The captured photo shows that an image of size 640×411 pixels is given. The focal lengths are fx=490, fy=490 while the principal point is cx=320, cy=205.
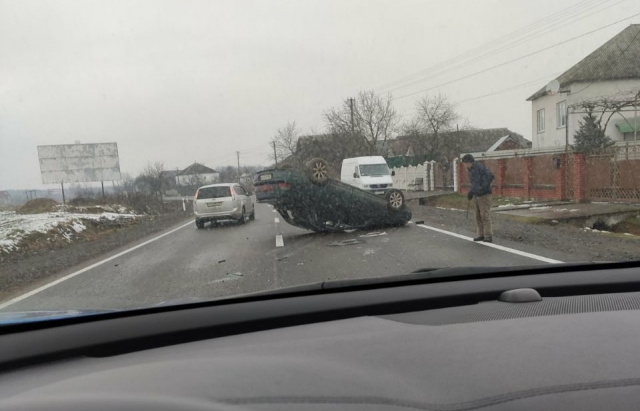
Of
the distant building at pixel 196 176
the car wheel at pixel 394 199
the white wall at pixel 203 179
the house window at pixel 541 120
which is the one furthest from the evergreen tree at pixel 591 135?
the distant building at pixel 196 176

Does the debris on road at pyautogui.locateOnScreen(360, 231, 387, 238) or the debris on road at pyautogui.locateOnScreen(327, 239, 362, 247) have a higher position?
the debris on road at pyautogui.locateOnScreen(327, 239, 362, 247)

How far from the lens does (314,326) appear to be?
2.67m

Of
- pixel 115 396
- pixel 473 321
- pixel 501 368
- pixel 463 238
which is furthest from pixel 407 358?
pixel 463 238

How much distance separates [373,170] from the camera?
81.3 ft

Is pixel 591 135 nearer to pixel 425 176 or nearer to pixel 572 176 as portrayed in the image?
pixel 572 176

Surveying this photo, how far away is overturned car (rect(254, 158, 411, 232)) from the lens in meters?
12.1

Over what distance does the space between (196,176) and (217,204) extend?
3504 mm

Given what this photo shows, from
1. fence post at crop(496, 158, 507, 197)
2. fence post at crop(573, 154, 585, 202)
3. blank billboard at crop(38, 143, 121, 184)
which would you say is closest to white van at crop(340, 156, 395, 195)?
fence post at crop(496, 158, 507, 197)

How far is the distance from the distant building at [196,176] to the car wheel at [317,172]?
7.12m

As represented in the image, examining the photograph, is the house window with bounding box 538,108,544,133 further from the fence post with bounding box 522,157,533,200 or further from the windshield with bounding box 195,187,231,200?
the windshield with bounding box 195,187,231,200

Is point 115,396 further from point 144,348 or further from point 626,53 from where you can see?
point 626,53

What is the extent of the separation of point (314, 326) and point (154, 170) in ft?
46.1

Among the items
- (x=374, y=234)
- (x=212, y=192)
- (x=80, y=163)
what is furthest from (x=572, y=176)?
(x=80, y=163)

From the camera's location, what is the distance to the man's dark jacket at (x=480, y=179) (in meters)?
10.2
